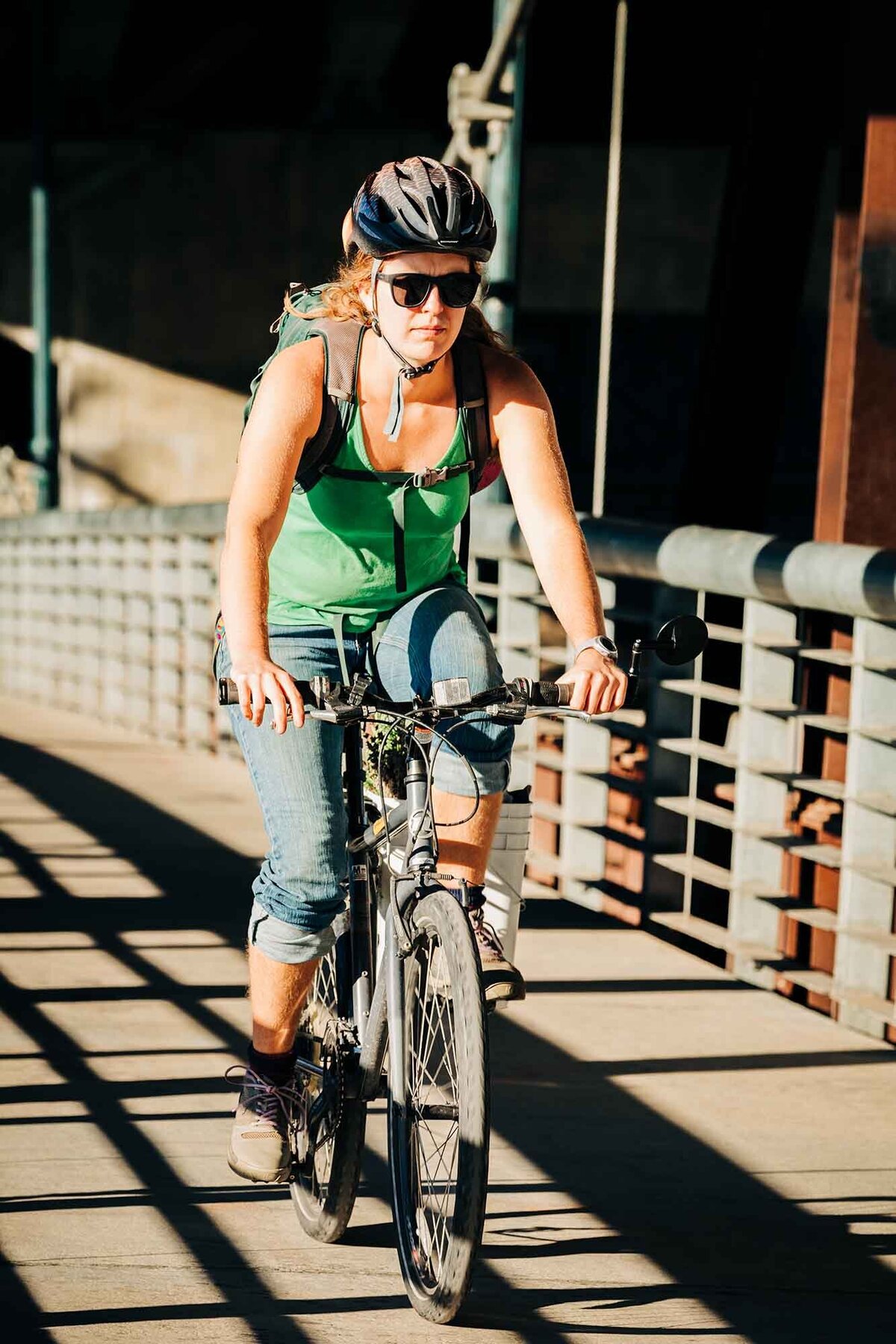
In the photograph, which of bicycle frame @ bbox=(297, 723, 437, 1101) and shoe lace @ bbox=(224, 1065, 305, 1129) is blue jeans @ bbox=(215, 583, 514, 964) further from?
shoe lace @ bbox=(224, 1065, 305, 1129)

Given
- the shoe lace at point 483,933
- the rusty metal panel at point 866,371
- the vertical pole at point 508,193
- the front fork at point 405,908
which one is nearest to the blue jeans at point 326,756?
the front fork at point 405,908

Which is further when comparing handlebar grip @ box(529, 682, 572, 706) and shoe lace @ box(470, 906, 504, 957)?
shoe lace @ box(470, 906, 504, 957)

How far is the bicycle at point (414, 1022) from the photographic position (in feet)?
12.1

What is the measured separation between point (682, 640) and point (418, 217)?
2.98 feet

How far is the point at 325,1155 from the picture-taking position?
436cm

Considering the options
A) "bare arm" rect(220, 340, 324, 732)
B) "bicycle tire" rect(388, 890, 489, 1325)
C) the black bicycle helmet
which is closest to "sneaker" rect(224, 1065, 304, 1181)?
"bicycle tire" rect(388, 890, 489, 1325)

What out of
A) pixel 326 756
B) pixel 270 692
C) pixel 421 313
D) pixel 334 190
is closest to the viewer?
pixel 270 692

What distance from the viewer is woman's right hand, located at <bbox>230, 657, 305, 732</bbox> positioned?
3.66m

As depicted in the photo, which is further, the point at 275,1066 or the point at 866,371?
the point at 866,371

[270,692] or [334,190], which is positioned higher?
[334,190]

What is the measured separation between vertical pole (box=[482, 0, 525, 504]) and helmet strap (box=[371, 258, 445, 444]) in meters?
5.43

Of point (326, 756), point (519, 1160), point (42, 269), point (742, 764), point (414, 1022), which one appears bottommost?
point (519, 1160)

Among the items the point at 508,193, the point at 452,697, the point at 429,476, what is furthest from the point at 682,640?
the point at 508,193

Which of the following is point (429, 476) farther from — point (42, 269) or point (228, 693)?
point (42, 269)
